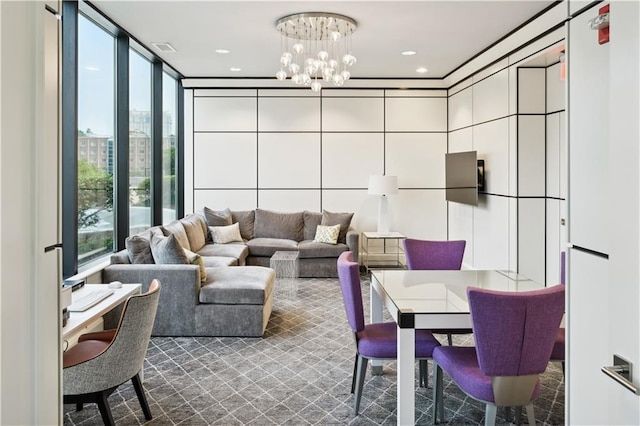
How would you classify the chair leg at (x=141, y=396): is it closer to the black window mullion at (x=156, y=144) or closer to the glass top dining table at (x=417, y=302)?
the glass top dining table at (x=417, y=302)

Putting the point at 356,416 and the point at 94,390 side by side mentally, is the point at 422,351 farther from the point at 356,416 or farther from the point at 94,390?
the point at 94,390

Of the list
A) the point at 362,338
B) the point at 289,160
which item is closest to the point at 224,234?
the point at 289,160

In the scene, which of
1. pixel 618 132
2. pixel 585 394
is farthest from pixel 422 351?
pixel 618 132

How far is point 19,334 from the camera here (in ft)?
3.38

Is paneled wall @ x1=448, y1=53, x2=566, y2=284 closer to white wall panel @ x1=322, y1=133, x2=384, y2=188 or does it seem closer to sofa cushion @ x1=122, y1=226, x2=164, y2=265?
white wall panel @ x1=322, y1=133, x2=384, y2=188

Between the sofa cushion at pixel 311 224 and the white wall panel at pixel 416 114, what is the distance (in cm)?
187

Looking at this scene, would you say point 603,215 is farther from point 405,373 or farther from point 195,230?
point 195,230

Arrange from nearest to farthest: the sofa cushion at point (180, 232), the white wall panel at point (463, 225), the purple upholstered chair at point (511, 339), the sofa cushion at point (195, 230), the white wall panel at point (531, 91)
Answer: the purple upholstered chair at point (511, 339) < the white wall panel at point (531, 91) < the sofa cushion at point (180, 232) < the sofa cushion at point (195, 230) < the white wall panel at point (463, 225)

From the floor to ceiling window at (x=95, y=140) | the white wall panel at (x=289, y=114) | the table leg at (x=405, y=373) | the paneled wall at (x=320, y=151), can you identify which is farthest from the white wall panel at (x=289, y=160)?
the table leg at (x=405, y=373)

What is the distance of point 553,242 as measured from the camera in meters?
5.39

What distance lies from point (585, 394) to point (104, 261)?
14.5ft

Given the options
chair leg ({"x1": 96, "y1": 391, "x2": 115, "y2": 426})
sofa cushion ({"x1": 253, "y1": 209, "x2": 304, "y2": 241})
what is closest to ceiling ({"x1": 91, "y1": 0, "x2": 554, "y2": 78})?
sofa cushion ({"x1": 253, "y1": 209, "x2": 304, "y2": 241})

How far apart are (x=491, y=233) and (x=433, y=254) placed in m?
2.74

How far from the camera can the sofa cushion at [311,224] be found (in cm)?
767
